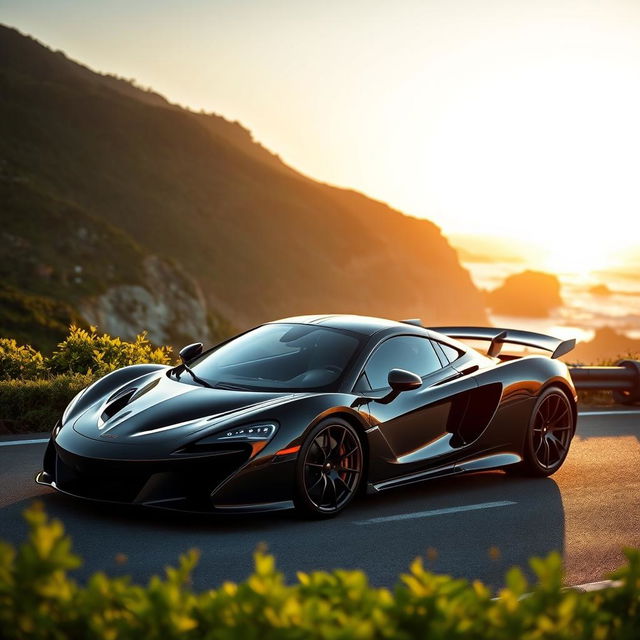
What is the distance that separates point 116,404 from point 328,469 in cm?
162

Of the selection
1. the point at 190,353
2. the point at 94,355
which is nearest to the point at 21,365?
the point at 94,355

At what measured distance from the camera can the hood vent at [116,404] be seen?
6.81 m

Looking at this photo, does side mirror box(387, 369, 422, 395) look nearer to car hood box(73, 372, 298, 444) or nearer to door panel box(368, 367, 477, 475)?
door panel box(368, 367, 477, 475)

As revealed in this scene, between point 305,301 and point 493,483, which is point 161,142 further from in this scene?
point 493,483

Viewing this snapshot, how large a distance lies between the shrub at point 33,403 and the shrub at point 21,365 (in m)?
1.41

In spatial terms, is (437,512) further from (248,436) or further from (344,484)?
(248,436)

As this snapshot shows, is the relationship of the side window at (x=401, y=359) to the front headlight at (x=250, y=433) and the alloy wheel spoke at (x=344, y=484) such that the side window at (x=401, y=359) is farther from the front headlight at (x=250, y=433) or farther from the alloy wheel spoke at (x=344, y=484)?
the front headlight at (x=250, y=433)

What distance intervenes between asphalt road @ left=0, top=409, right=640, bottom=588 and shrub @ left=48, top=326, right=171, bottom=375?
10.9 ft

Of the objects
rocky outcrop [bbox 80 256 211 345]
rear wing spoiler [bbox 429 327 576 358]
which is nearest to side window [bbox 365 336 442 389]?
rear wing spoiler [bbox 429 327 576 358]

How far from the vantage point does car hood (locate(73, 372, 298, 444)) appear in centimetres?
634

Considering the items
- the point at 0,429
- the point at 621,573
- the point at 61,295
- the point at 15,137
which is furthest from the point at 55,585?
the point at 15,137

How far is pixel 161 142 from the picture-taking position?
133 m

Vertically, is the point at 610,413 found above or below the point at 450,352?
below

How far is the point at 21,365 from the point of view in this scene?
1202cm
